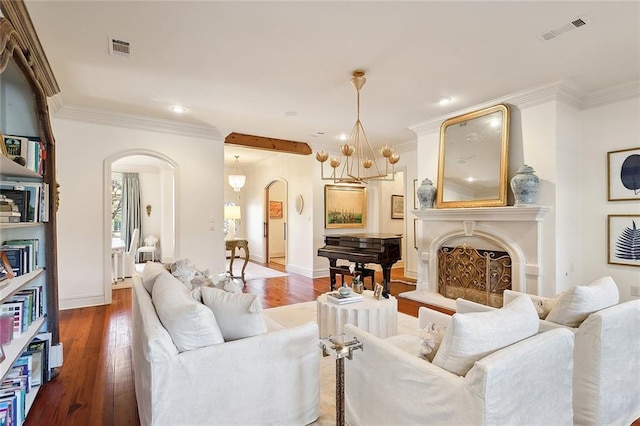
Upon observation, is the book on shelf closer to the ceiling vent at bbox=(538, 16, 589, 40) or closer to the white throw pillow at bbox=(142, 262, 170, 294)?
the white throw pillow at bbox=(142, 262, 170, 294)

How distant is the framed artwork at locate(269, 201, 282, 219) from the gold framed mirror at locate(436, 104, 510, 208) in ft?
18.5

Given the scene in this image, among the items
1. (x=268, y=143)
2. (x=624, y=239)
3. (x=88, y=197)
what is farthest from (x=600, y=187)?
(x=88, y=197)

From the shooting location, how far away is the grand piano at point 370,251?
4.85 meters

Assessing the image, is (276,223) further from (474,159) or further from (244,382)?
(244,382)

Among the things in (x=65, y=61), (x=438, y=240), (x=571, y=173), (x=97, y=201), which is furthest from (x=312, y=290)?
(x=65, y=61)

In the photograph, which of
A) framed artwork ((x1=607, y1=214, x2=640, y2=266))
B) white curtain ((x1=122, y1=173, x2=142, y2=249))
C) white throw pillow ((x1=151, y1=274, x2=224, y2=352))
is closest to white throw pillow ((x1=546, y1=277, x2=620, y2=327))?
white throw pillow ((x1=151, y1=274, x2=224, y2=352))

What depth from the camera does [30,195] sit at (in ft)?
8.05

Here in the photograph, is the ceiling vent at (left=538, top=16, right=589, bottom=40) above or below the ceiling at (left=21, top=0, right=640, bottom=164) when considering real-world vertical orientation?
above

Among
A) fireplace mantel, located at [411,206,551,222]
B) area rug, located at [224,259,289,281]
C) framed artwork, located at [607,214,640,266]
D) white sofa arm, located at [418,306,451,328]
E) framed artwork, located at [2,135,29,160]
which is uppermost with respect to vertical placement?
framed artwork, located at [2,135,29,160]

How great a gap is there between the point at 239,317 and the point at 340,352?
620 mm

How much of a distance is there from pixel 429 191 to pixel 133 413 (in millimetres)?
4477

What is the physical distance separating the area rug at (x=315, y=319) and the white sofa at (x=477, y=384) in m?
0.31

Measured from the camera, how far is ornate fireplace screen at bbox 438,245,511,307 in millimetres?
4363

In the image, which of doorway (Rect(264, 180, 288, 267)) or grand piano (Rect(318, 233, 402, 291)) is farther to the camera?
doorway (Rect(264, 180, 288, 267))
